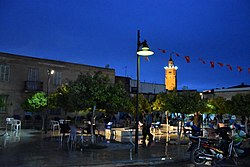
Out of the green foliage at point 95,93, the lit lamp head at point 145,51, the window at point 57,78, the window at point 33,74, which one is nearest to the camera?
the lit lamp head at point 145,51

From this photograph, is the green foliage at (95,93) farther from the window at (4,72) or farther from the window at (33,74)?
the window at (33,74)

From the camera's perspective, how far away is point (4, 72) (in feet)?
84.3

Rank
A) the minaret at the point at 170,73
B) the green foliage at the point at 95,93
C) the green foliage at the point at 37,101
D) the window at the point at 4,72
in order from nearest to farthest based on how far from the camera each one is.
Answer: the green foliage at the point at 95,93, the green foliage at the point at 37,101, the window at the point at 4,72, the minaret at the point at 170,73

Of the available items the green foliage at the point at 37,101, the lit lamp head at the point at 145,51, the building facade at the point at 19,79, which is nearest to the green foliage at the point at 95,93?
the lit lamp head at the point at 145,51

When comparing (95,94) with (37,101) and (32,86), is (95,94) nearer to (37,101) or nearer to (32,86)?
(37,101)

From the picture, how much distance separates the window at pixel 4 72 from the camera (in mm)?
25516

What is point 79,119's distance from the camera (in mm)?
30797

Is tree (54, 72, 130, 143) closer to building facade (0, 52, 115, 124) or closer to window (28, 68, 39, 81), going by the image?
building facade (0, 52, 115, 124)

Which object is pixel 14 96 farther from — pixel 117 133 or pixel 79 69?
pixel 117 133

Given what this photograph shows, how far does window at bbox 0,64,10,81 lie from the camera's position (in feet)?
83.7

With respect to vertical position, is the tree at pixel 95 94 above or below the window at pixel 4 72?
below

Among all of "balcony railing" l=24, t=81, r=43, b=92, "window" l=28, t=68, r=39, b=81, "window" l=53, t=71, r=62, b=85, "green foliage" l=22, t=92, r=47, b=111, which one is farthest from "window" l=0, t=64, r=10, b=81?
"green foliage" l=22, t=92, r=47, b=111

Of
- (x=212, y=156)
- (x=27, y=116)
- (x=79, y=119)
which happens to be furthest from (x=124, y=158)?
(x=79, y=119)

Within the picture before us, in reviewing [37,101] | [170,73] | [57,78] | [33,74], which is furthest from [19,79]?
[170,73]
